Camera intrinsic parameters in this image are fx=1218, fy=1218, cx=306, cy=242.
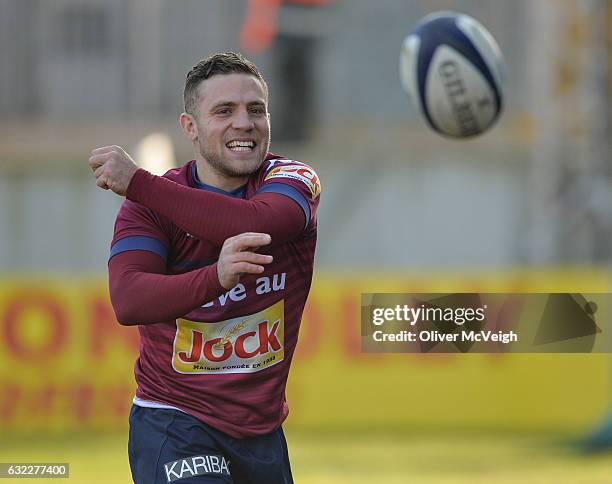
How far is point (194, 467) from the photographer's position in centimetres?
415

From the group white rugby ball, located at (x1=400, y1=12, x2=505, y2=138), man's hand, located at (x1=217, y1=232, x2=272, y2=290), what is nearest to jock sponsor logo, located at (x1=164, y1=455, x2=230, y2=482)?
man's hand, located at (x1=217, y1=232, x2=272, y2=290)

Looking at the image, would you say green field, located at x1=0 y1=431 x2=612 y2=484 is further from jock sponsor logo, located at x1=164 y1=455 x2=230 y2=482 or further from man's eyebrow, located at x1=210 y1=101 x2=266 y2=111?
man's eyebrow, located at x1=210 y1=101 x2=266 y2=111

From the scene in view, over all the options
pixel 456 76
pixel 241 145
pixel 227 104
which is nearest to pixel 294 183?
pixel 241 145

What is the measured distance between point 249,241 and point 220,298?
1.93 feet

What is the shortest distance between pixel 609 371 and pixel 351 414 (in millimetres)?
2690

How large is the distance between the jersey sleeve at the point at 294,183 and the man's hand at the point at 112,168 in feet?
1.53

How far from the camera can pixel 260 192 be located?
4020 mm

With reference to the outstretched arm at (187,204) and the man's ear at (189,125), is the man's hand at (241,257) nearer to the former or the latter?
the outstretched arm at (187,204)

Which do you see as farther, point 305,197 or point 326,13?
point 326,13

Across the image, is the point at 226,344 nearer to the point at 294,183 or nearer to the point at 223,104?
the point at 294,183

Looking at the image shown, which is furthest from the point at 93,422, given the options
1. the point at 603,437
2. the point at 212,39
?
the point at 212,39

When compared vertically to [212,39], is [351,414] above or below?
below

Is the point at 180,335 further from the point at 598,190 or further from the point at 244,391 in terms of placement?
the point at 598,190

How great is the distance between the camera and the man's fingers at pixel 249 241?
363 cm
